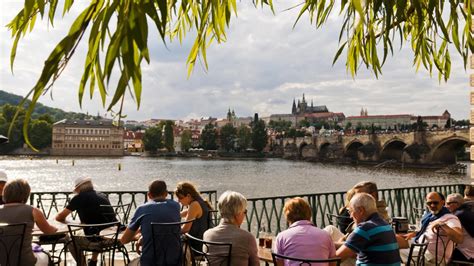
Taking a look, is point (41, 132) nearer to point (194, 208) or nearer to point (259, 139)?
point (259, 139)

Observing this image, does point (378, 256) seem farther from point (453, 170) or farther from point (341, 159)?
point (341, 159)

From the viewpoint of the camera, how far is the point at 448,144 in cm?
5850

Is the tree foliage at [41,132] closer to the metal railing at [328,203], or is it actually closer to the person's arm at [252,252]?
the metal railing at [328,203]

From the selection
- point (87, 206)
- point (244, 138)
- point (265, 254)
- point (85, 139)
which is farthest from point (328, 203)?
point (85, 139)

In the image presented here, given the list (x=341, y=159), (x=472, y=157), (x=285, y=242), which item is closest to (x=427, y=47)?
(x=285, y=242)

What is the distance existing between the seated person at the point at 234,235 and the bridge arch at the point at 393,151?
6771cm

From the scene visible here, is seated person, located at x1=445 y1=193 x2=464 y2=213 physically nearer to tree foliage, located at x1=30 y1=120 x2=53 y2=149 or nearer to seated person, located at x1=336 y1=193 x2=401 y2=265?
seated person, located at x1=336 y1=193 x2=401 y2=265

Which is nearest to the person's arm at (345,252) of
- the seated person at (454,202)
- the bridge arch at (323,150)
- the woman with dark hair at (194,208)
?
the woman with dark hair at (194,208)

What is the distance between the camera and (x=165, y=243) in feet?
13.5

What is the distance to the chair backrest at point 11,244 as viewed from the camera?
3.75m

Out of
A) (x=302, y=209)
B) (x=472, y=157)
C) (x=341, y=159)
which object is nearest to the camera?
(x=302, y=209)

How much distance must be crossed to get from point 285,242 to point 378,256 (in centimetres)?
68

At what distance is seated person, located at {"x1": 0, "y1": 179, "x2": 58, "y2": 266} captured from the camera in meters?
3.81

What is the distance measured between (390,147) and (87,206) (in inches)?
2744
